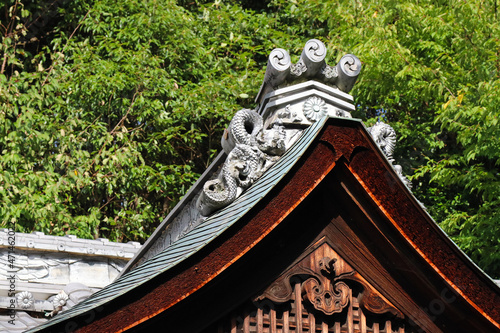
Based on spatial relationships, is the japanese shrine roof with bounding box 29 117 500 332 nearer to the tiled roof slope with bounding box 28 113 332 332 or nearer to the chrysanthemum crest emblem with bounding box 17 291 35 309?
the tiled roof slope with bounding box 28 113 332 332

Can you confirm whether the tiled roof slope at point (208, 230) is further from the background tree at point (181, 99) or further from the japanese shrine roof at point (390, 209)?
the background tree at point (181, 99)

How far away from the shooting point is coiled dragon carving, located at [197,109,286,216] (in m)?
4.50

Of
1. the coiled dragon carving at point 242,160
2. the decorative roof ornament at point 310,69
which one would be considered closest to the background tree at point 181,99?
the decorative roof ornament at point 310,69

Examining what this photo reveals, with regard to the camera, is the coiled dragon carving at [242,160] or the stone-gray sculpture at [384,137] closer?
the coiled dragon carving at [242,160]

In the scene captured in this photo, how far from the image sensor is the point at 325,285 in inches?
160

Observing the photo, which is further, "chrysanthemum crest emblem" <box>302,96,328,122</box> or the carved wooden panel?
"chrysanthemum crest emblem" <box>302,96,328,122</box>

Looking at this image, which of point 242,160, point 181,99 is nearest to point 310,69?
point 242,160

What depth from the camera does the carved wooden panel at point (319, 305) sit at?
13.1 feet

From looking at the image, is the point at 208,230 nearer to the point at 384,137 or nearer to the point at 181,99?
the point at 384,137

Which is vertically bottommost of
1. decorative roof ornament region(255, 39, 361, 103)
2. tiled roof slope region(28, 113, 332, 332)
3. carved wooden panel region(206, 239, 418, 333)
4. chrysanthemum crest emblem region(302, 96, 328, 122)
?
carved wooden panel region(206, 239, 418, 333)

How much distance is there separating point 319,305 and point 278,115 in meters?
1.32

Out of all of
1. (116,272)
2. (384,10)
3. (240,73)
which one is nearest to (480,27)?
(384,10)

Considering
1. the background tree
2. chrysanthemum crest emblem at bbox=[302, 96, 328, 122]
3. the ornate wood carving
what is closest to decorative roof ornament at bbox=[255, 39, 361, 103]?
chrysanthemum crest emblem at bbox=[302, 96, 328, 122]

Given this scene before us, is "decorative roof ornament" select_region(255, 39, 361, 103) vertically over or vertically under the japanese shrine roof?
over
